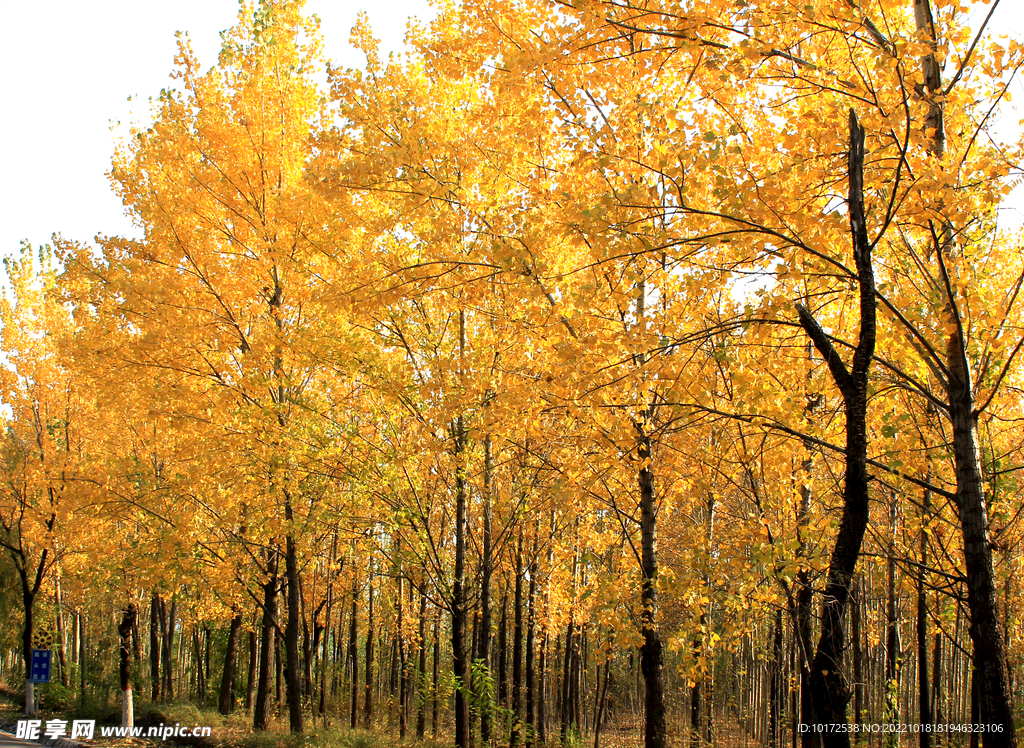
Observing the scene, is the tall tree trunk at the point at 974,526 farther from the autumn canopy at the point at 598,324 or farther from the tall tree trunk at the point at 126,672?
the tall tree trunk at the point at 126,672

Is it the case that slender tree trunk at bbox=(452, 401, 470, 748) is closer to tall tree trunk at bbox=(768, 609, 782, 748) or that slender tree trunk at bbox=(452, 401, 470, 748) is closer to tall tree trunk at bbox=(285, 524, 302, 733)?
tall tree trunk at bbox=(285, 524, 302, 733)

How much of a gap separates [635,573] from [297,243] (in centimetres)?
577

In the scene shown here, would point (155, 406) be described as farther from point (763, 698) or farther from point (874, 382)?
point (763, 698)

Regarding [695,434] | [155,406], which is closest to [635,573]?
[695,434]

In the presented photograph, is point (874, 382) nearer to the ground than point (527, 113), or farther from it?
nearer to the ground

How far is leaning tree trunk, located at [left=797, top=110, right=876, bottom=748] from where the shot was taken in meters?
3.41

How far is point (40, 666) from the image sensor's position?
1441cm

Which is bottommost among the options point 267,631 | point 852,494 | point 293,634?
point 267,631

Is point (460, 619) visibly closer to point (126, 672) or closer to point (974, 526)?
point (974, 526)

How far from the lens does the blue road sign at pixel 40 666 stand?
14.3 m

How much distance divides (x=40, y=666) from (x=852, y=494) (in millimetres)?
16986

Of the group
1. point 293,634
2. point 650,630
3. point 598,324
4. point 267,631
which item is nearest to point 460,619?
point 650,630

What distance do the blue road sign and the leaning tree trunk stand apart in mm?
16363

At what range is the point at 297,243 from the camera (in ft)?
28.8
